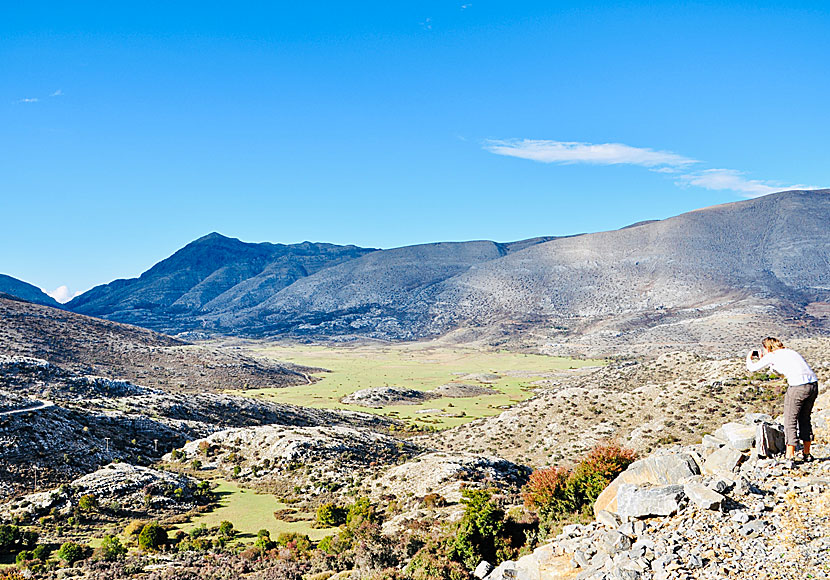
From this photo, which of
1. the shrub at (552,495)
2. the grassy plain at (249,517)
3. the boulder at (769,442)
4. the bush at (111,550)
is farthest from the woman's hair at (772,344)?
the bush at (111,550)

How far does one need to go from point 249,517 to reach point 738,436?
80.3 ft

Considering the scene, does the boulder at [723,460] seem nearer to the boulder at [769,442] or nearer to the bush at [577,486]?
the boulder at [769,442]

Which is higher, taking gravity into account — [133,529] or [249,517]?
[133,529]

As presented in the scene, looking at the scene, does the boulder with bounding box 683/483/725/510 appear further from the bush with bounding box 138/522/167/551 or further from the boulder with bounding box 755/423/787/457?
the bush with bounding box 138/522/167/551

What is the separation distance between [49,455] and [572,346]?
144 m

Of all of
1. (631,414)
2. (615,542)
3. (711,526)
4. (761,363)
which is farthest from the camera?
(631,414)

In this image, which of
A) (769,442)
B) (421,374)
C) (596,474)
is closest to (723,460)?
(769,442)

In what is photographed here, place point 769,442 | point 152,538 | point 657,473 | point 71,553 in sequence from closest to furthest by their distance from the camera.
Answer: point 769,442, point 657,473, point 71,553, point 152,538

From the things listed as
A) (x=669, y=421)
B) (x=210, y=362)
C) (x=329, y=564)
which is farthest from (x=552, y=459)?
(x=210, y=362)

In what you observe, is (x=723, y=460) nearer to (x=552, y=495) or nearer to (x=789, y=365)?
(x=789, y=365)

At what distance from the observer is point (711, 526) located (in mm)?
10578

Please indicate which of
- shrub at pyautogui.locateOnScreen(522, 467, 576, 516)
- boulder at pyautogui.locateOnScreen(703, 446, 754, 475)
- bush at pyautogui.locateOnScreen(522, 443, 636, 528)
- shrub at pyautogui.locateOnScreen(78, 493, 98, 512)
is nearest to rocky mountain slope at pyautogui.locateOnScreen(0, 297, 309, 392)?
shrub at pyautogui.locateOnScreen(78, 493, 98, 512)

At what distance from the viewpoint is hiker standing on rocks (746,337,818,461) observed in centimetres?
1146

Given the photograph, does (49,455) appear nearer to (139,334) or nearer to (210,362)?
(210,362)
